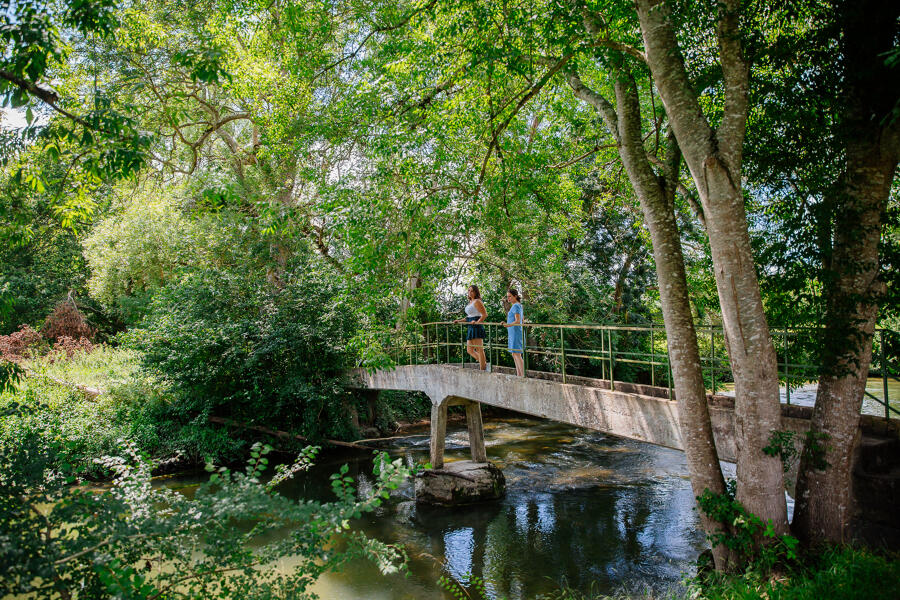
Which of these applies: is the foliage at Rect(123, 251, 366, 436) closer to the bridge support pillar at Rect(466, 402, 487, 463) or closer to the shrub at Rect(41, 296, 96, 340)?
the bridge support pillar at Rect(466, 402, 487, 463)

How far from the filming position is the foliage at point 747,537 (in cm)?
564

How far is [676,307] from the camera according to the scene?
6770 mm

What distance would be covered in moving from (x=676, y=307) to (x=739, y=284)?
935 millimetres

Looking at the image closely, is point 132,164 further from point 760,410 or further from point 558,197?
point 558,197

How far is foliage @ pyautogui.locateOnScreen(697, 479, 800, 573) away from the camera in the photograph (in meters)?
5.64

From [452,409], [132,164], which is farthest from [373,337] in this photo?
[452,409]

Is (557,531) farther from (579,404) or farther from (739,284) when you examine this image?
(739,284)

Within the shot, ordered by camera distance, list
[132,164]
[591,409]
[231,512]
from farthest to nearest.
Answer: [591,409]
[132,164]
[231,512]

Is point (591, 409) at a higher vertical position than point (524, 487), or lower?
higher

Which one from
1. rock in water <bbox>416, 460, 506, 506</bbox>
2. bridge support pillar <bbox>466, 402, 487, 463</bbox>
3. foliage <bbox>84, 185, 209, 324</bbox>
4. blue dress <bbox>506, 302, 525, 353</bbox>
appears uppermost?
foliage <bbox>84, 185, 209, 324</bbox>

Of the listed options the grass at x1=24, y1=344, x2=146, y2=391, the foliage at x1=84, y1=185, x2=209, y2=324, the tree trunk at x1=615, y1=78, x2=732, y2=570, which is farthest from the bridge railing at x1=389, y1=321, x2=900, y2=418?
the foliage at x1=84, y1=185, x2=209, y2=324

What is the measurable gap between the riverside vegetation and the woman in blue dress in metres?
1.48

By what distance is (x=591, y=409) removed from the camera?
29.5 feet

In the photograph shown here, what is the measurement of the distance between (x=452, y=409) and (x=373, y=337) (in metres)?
13.9
